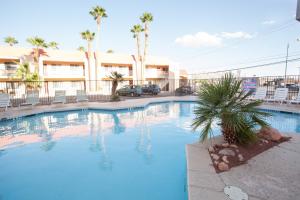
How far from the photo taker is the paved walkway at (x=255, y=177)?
2.45m

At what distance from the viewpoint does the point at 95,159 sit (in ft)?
15.8

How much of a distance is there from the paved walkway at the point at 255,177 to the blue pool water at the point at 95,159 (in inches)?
27.3

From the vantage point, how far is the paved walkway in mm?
2449

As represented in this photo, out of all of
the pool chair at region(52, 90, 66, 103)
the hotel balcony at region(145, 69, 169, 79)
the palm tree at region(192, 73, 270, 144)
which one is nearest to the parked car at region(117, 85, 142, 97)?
the pool chair at region(52, 90, 66, 103)

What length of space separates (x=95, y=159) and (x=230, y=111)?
3.76 metres

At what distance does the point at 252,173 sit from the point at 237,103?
4.72 ft

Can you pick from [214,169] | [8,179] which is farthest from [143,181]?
[8,179]

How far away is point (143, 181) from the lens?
3.77m

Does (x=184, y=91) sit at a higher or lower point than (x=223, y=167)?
higher

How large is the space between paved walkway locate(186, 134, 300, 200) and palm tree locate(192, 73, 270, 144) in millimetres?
534

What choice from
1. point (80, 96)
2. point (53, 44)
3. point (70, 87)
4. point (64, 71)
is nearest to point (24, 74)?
point (64, 71)

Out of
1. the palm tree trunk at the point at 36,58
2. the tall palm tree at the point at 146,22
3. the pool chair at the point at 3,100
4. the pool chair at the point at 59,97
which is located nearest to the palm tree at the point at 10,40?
the palm tree trunk at the point at 36,58

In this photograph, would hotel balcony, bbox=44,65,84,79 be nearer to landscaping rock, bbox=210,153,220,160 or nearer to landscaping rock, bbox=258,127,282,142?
landscaping rock, bbox=210,153,220,160

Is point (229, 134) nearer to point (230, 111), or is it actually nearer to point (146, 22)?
point (230, 111)
